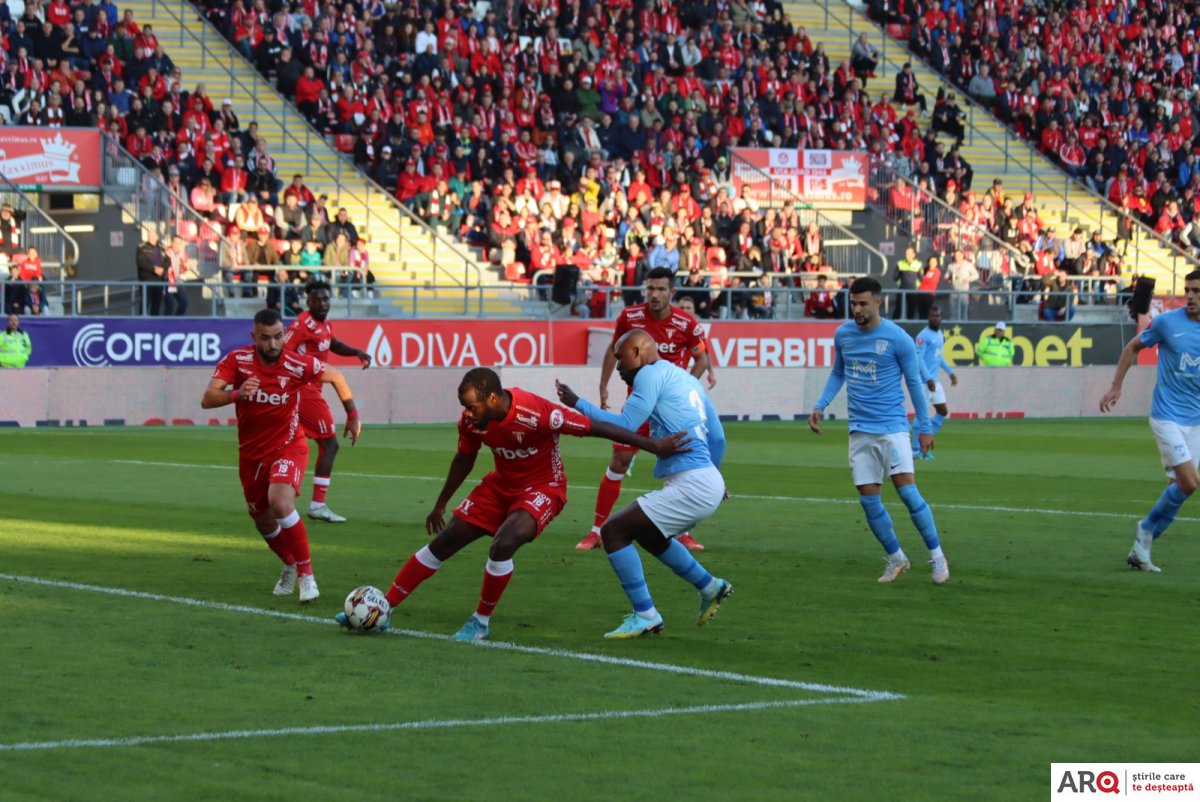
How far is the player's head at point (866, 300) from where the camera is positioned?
13.6 meters

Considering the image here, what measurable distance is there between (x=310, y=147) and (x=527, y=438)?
30.8 meters

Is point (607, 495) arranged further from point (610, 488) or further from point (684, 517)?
point (684, 517)

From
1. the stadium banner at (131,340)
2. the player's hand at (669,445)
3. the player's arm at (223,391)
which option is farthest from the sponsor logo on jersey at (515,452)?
the stadium banner at (131,340)

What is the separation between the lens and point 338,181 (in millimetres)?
39938

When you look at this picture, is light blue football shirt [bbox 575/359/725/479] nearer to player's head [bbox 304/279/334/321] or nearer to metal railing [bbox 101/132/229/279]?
player's head [bbox 304/279/334/321]

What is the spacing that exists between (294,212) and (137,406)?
20.8 ft

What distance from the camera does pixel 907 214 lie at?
150 ft

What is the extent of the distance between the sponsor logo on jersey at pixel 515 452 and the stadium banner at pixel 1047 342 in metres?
30.1

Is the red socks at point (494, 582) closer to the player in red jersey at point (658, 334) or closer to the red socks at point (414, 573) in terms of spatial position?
the red socks at point (414, 573)

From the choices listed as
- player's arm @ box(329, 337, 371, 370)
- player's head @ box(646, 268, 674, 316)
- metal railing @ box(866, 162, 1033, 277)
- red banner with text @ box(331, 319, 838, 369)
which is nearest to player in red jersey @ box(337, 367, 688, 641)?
player's head @ box(646, 268, 674, 316)

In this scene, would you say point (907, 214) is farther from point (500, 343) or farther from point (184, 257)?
point (184, 257)

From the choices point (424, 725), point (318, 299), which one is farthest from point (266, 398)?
point (318, 299)

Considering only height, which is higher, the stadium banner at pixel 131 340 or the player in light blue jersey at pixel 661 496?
the player in light blue jersey at pixel 661 496

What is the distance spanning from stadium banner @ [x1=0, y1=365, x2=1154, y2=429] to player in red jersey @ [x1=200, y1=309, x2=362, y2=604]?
15.1 m
